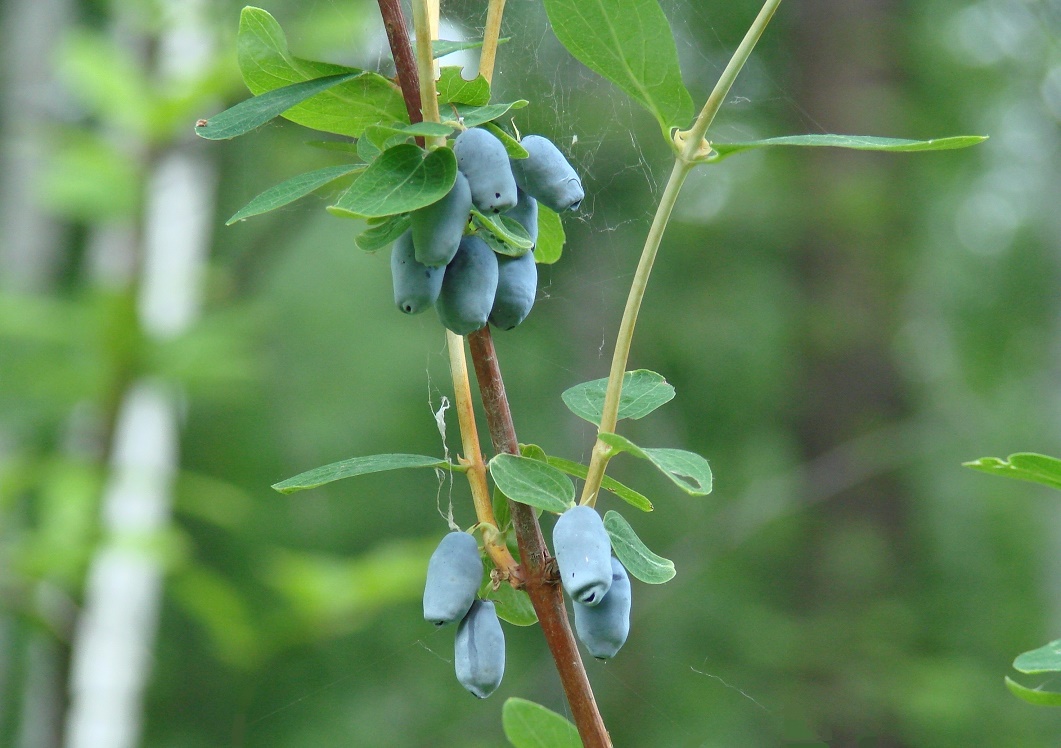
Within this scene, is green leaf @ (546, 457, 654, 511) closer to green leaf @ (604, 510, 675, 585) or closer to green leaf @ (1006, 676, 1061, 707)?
green leaf @ (604, 510, 675, 585)

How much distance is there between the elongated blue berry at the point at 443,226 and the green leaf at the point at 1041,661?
0.33m

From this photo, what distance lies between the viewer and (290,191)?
434 mm

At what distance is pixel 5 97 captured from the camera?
3.25m

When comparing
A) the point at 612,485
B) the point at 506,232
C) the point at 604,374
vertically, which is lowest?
the point at 604,374

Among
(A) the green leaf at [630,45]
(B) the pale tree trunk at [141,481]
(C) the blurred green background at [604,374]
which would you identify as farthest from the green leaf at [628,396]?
(B) the pale tree trunk at [141,481]

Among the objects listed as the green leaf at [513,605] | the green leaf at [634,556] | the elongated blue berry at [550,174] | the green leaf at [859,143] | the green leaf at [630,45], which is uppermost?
the green leaf at [630,45]

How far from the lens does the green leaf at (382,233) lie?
45cm

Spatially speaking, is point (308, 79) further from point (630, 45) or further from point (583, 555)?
point (583, 555)

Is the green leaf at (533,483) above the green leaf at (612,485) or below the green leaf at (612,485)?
A: above

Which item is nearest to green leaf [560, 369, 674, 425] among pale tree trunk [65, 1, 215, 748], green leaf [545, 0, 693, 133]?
green leaf [545, 0, 693, 133]

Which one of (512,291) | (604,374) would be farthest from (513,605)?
(604,374)

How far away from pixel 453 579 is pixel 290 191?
185 mm

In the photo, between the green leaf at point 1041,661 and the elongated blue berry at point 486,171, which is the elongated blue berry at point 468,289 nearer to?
the elongated blue berry at point 486,171

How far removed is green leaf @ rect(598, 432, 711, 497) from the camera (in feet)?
1.28
